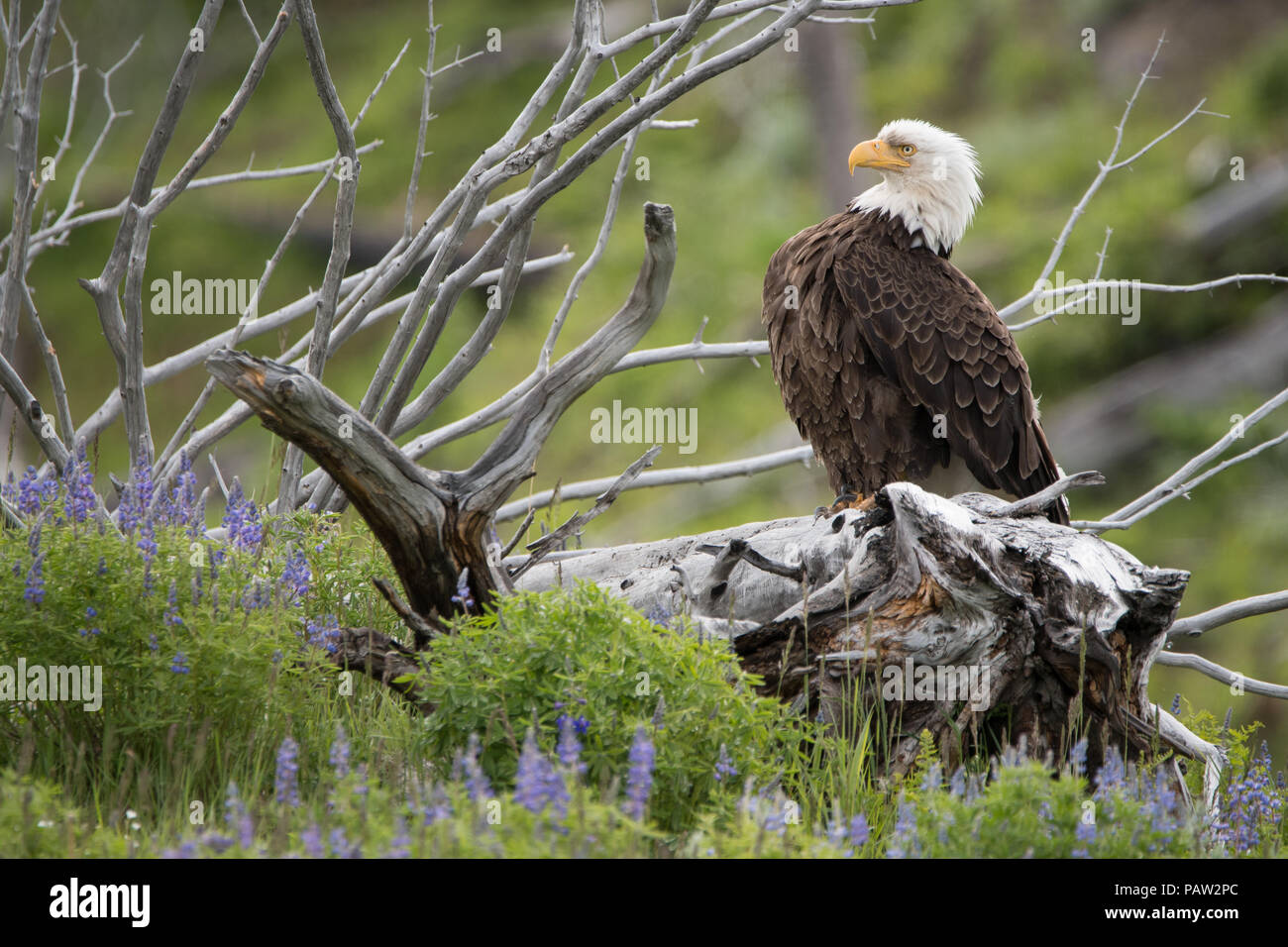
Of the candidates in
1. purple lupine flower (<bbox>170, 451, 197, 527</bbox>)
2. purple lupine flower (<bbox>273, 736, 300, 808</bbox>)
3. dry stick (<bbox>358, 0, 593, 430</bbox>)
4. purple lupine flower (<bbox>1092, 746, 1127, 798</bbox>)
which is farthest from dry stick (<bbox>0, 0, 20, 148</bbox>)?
purple lupine flower (<bbox>1092, 746, 1127, 798</bbox>)

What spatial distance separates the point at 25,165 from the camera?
4.39 meters

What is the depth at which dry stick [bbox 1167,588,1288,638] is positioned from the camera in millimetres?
4629

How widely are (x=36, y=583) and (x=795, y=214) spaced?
14899mm

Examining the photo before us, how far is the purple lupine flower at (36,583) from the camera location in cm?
298

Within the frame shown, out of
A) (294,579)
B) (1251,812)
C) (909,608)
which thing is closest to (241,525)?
(294,579)

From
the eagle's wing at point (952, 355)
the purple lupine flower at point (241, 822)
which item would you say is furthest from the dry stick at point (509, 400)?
the purple lupine flower at point (241, 822)

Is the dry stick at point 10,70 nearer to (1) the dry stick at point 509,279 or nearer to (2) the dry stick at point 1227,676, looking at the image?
(1) the dry stick at point 509,279

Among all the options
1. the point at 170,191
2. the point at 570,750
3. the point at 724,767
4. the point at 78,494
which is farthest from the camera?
the point at 170,191

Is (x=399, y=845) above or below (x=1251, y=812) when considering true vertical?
above

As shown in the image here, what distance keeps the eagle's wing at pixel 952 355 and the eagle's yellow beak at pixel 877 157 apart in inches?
21.3

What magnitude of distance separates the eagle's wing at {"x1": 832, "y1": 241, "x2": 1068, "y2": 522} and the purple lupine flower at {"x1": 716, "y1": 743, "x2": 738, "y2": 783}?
2891 mm

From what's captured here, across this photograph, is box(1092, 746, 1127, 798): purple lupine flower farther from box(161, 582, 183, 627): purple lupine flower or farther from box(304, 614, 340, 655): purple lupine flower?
box(161, 582, 183, 627): purple lupine flower

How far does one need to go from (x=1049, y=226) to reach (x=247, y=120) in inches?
620

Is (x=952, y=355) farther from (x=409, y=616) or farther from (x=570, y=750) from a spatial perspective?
(x=570, y=750)
